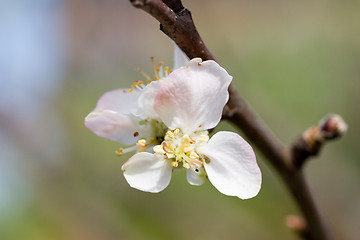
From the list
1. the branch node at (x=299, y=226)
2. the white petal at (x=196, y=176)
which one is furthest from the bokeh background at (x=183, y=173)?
the white petal at (x=196, y=176)

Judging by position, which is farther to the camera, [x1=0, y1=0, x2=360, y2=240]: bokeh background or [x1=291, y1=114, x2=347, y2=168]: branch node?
[x1=0, y1=0, x2=360, y2=240]: bokeh background

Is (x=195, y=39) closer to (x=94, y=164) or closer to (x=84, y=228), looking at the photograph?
(x=94, y=164)

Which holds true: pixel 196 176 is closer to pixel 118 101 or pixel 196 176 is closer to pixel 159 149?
pixel 159 149

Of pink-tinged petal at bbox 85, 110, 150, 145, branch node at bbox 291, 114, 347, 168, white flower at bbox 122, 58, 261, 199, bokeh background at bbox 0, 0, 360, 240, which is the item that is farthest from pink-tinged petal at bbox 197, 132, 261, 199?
bokeh background at bbox 0, 0, 360, 240

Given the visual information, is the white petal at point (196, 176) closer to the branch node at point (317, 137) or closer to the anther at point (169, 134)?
the anther at point (169, 134)

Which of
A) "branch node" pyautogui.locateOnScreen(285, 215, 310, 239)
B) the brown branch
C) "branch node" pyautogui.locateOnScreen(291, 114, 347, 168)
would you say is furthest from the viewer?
"branch node" pyautogui.locateOnScreen(285, 215, 310, 239)

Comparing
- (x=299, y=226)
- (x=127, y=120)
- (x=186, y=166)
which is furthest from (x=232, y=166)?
(x=299, y=226)

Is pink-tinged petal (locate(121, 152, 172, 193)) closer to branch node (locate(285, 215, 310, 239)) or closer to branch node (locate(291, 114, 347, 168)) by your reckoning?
branch node (locate(291, 114, 347, 168))
